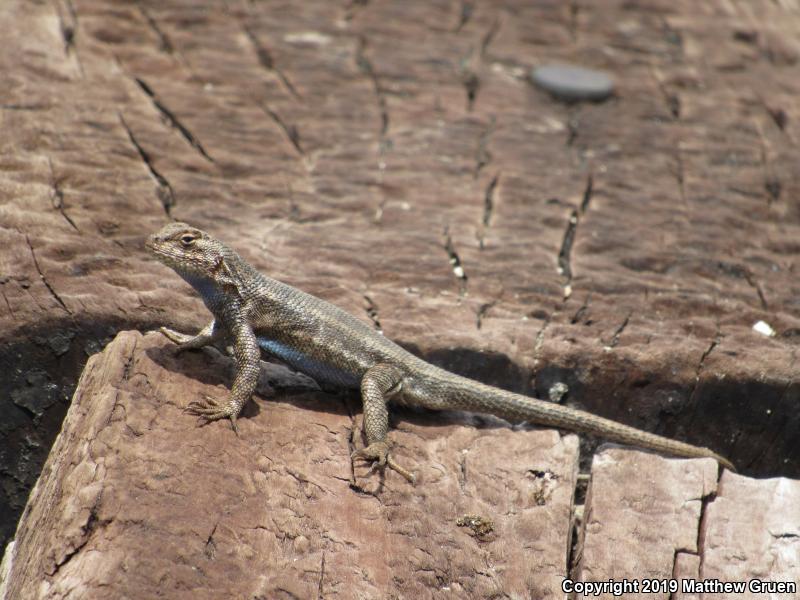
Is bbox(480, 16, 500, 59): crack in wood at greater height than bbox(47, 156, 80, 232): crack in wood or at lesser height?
lesser

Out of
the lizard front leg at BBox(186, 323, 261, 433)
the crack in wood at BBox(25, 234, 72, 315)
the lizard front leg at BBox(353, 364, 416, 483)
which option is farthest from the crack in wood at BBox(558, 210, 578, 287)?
the crack in wood at BBox(25, 234, 72, 315)

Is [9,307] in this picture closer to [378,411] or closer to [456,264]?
[378,411]

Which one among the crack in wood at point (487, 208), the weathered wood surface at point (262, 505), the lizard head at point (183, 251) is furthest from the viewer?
the crack in wood at point (487, 208)

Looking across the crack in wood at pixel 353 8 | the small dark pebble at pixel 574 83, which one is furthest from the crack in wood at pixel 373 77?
the small dark pebble at pixel 574 83

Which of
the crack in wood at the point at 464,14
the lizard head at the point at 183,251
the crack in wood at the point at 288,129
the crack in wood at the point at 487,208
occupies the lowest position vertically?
the crack in wood at the point at 487,208

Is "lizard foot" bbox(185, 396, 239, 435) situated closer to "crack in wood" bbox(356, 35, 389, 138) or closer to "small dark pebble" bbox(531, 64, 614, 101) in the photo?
"crack in wood" bbox(356, 35, 389, 138)

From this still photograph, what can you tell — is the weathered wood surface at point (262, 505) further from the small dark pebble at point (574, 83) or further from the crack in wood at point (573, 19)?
the crack in wood at point (573, 19)
